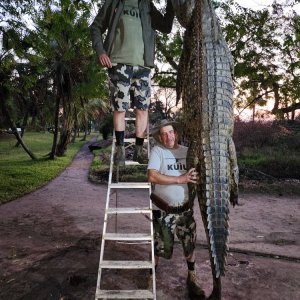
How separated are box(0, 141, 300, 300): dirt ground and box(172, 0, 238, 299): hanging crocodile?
1.80 metres

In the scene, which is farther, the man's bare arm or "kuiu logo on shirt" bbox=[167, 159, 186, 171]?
"kuiu logo on shirt" bbox=[167, 159, 186, 171]

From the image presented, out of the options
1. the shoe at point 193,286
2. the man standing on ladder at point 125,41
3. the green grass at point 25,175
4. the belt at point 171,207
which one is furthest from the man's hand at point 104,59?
the green grass at point 25,175

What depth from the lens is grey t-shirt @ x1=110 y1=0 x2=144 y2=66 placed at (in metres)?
3.97

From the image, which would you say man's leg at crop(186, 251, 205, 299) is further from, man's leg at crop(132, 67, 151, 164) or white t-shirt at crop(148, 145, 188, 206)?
man's leg at crop(132, 67, 151, 164)

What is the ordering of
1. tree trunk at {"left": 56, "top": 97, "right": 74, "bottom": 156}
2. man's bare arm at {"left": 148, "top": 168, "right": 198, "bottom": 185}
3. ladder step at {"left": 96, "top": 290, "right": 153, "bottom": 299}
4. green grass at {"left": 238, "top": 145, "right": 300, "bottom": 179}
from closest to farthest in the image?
1. man's bare arm at {"left": 148, "top": 168, "right": 198, "bottom": 185}
2. ladder step at {"left": 96, "top": 290, "right": 153, "bottom": 299}
3. green grass at {"left": 238, "top": 145, "right": 300, "bottom": 179}
4. tree trunk at {"left": 56, "top": 97, "right": 74, "bottom": 156}

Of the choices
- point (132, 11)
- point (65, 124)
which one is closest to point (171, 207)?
point (132, 11)

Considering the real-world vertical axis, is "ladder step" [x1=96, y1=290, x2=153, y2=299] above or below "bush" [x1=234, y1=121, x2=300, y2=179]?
below

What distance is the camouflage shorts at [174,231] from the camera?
405cm

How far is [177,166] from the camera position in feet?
13.1

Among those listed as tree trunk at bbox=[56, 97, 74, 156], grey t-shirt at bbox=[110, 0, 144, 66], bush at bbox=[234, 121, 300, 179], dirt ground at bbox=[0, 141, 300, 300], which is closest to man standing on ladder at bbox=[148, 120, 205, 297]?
dirt ground at bbox=[0, 141, 300, 300]

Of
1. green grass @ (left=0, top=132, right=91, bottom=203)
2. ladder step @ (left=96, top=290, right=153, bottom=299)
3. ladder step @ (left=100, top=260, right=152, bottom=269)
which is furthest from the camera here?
green grass @ (left=0, top=132, right=91, bottom=203)

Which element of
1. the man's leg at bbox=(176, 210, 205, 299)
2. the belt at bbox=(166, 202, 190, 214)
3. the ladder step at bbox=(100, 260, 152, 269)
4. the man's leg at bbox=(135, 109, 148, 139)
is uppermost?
the man's leg at bbox=(135, 109, 148, 139)

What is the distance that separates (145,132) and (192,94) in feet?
5.69

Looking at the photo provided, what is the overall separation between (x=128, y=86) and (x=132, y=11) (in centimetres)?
88
